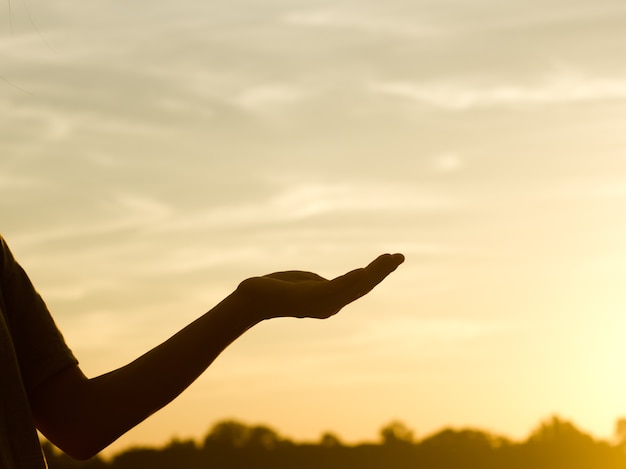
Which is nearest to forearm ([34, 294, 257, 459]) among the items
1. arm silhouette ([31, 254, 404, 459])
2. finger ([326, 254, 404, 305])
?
arm silhouette ([31, 254, 404, 459])

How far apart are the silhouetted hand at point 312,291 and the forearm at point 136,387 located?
0.15ft

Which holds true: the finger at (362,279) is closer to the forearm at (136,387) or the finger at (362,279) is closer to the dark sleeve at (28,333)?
the forearm at (136,387)

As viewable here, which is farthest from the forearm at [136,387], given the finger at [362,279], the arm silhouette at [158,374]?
the finger at [362,279]

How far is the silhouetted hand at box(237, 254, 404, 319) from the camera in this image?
2.78 metres

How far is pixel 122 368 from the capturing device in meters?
2.98

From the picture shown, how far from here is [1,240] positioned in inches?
115

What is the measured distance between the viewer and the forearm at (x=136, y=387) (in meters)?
2.92

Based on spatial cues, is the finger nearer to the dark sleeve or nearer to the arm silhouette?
the arm silhouette

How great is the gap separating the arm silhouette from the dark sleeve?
43mm

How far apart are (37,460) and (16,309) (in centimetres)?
43

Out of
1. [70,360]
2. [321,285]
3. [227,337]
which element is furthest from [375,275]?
[70,360]

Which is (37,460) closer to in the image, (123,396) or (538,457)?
(123,396)

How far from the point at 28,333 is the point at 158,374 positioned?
0.35 meters

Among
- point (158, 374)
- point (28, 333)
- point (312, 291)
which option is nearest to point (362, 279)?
point (312, 291)
